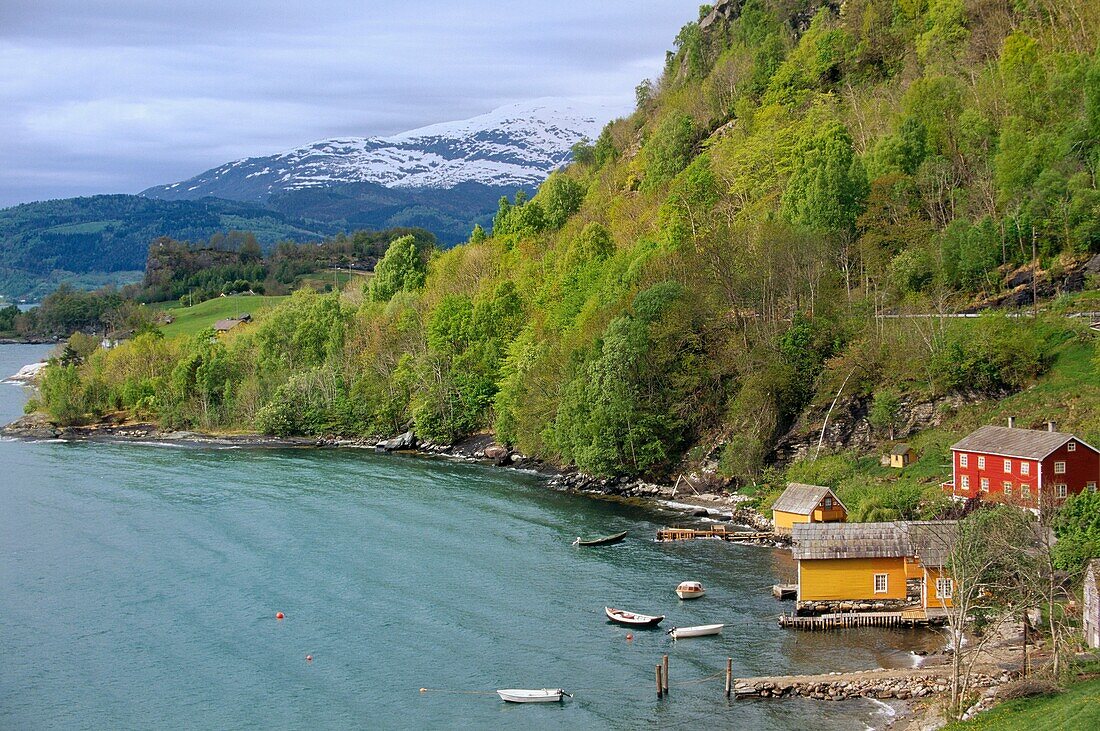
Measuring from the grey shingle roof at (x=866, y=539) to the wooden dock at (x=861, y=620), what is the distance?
252cm

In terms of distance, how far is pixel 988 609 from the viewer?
121ft

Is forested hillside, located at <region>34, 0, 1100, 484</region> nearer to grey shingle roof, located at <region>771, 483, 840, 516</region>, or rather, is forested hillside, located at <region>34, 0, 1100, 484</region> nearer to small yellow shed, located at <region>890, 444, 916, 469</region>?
small yellow shed, located at <region>890, 444, 916, 469</region>

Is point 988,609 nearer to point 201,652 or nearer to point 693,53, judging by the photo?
point 201,652

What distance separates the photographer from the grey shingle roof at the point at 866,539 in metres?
45.4

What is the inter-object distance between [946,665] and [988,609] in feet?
10.5

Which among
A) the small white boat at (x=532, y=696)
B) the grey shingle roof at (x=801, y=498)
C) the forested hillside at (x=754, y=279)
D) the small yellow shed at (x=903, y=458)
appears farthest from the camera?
the forested hillside at (x=754, y=279)

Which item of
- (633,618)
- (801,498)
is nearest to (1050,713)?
(633,618)

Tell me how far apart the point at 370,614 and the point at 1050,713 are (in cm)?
2889

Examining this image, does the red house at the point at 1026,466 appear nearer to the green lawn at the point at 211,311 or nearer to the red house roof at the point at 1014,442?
the red house roof at the point at 1014,442

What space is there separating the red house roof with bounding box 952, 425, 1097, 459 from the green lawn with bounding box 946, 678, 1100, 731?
1922 cm

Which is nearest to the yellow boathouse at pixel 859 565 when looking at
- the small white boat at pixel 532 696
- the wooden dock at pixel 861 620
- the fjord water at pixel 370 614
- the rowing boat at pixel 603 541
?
the wooden dock at pixel 861 620

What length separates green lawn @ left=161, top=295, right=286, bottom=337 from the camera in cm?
16462

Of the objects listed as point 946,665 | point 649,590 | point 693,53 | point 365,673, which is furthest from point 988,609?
point 693,53

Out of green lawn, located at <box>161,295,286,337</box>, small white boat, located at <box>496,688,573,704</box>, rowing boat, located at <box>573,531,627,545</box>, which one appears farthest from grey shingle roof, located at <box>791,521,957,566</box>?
green lawn, located at <box>161,295,286,337</box>
